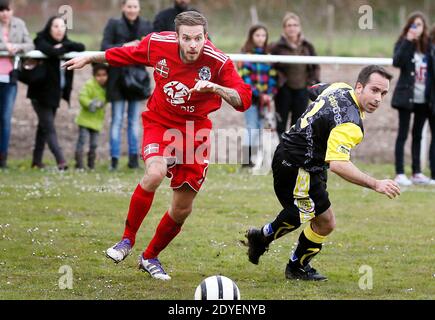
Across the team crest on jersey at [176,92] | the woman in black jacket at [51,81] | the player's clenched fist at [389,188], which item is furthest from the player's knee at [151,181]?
the woman in black jacket at [51,81]

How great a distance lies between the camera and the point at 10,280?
7.09 metres

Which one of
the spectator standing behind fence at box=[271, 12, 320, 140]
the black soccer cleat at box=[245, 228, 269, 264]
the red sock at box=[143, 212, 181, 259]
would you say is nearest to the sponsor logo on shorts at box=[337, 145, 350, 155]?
the black soccer cleat at box=[245, 228, 269, 264]

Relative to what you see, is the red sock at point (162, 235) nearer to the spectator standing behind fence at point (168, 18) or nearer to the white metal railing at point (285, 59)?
the white metal railing at point (285, 59)

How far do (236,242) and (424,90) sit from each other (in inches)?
191

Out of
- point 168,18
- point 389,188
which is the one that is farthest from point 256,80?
point 389,188

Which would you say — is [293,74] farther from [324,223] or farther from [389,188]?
[389,188]

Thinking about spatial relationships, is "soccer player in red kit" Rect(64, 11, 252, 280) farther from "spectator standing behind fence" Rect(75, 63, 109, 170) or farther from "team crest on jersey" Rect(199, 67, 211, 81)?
"spectator standing behind fence" Rect(75, 63, 109, 170)

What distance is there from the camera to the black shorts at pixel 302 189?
7.20 m

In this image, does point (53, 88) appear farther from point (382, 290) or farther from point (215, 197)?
point (382, 290)

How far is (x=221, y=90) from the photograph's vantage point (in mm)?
6871

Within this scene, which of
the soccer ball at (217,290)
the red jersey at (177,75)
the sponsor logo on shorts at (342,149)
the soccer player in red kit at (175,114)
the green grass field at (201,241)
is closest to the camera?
the soccer ball at (217,290)

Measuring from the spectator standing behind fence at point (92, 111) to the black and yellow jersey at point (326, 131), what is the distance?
19.9ft
